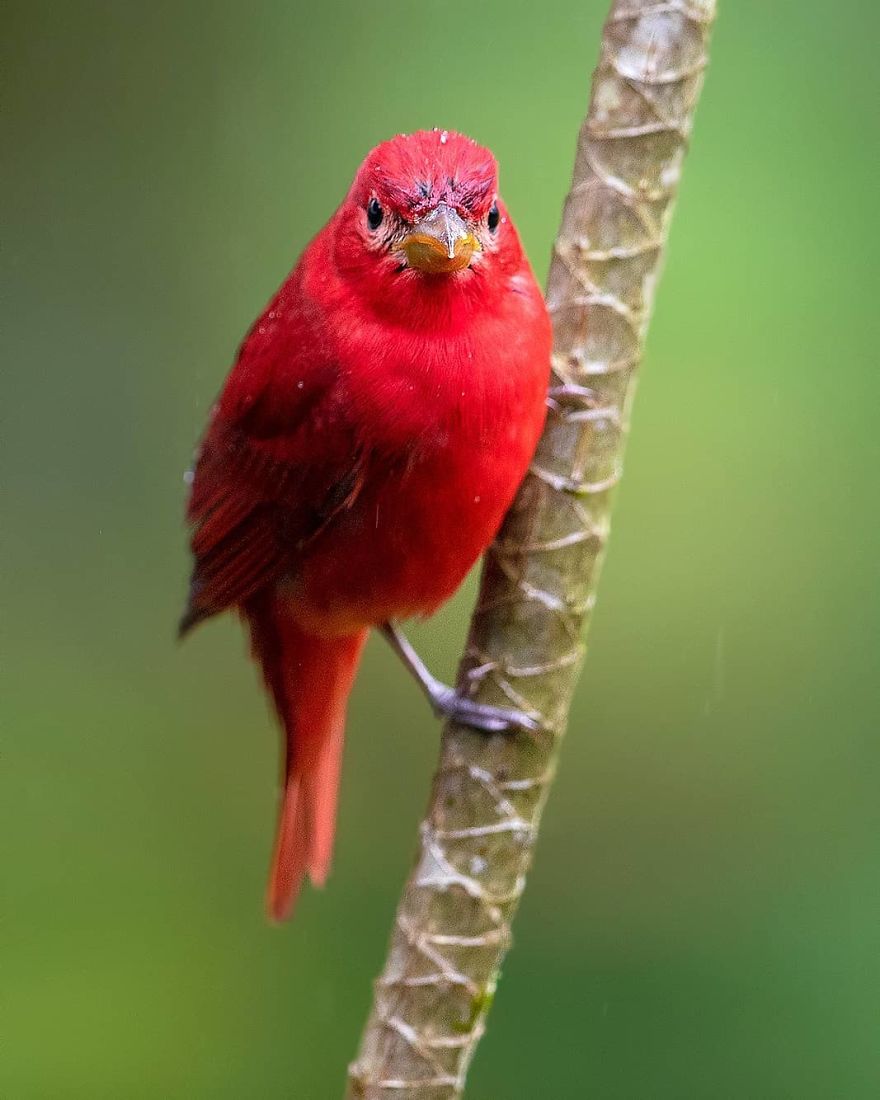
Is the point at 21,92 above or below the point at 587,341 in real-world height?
above

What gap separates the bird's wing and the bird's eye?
0.73 feet

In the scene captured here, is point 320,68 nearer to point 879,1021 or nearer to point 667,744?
point 667,744

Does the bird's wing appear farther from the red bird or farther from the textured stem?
the textured stem

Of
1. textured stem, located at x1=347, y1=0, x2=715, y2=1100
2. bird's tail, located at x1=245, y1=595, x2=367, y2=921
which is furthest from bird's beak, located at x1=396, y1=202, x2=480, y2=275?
bird's tail, located at x1=245, y1=595, x2=367, y2=921

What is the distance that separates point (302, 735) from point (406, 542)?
54 centimetres

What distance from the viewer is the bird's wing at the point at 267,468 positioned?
207 centimetres

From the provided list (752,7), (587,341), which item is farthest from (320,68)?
(587,341)

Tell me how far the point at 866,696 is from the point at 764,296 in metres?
0.89

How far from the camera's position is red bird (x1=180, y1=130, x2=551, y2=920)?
6.11 ft

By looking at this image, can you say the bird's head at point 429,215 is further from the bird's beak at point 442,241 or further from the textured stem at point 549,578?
the textured stem at point 549,578

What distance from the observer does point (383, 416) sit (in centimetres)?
198

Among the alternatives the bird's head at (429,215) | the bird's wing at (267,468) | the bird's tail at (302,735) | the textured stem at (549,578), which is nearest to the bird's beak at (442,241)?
the bird's head at (429,215)

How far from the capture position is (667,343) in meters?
3.06

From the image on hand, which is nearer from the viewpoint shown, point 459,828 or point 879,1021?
point 459,828
